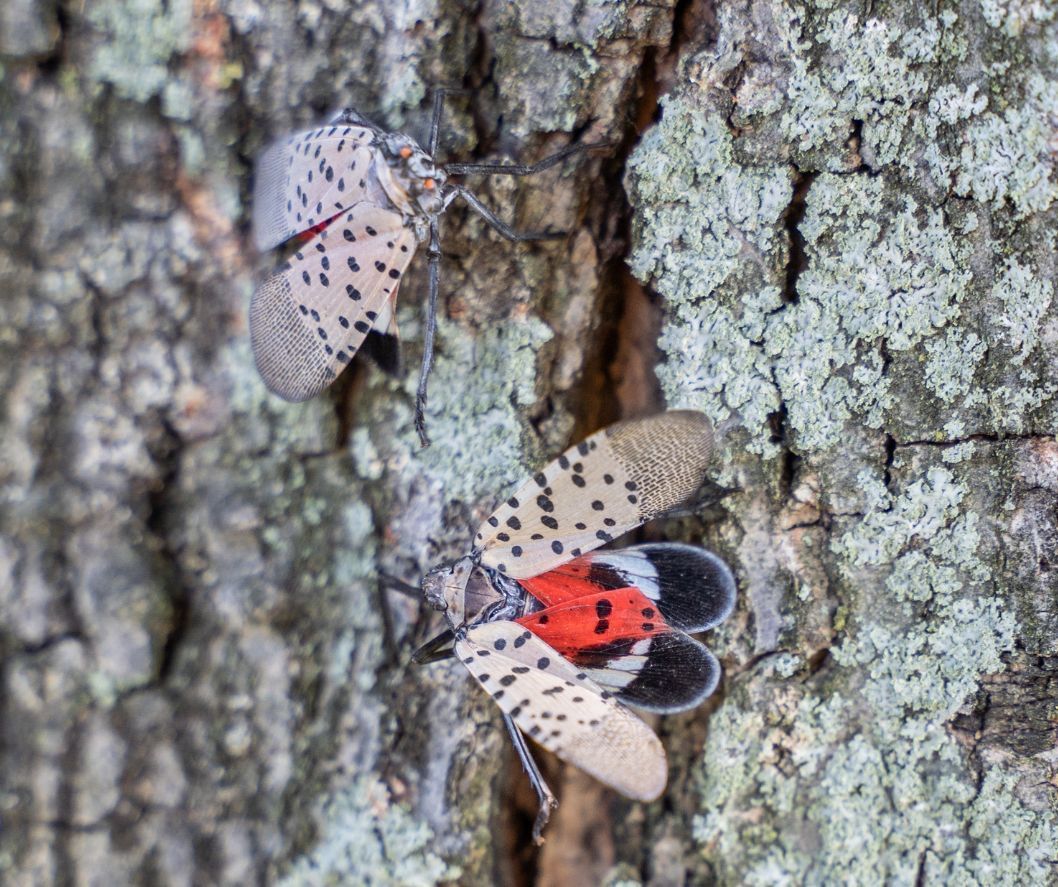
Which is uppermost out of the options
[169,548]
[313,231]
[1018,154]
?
[1018,154]

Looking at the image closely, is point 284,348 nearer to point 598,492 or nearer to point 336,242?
point 336,242

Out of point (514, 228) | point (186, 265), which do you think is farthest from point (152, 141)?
point (514, 228)

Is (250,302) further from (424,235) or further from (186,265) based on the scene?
(424,235)

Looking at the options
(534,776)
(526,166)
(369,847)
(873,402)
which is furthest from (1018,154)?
(369,847)

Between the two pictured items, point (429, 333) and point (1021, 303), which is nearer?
point (1021, 303)

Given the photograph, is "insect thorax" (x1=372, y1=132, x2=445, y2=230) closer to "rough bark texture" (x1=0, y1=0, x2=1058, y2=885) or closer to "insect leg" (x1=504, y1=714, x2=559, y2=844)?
"rough bark texture" (x1=0, y1=0, x2=1058, y2=885)

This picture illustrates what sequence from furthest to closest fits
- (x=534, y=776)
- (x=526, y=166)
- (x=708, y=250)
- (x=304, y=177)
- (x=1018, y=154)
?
(x=304, y=177), (x=534, y=776), (x=526, y=166), (x=708, y=250), (x=1018, y=154)

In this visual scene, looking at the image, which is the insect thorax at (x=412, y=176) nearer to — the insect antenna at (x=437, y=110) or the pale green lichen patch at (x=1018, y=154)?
the insect antenna at (x=437, y=110)
